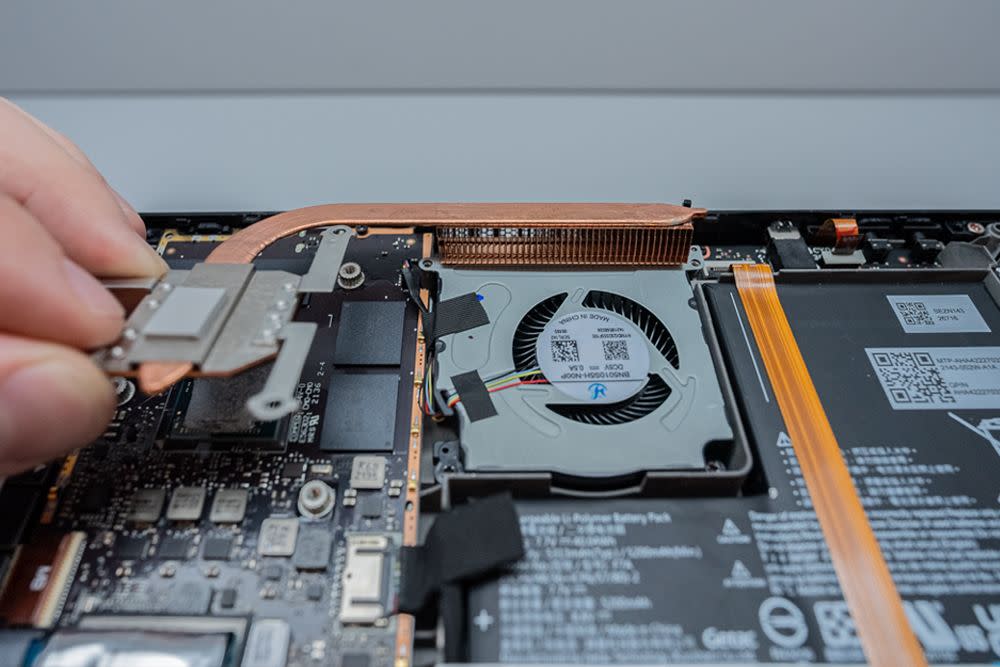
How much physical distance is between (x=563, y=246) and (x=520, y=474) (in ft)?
4.29

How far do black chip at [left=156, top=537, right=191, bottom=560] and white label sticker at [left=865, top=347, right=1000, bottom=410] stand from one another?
3.12 m

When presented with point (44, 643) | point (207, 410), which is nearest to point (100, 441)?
point (207, 410)

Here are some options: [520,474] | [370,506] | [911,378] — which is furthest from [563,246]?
[911,378]

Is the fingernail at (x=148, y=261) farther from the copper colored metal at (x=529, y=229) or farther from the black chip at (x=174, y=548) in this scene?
the black chip at (x=174, y=548)

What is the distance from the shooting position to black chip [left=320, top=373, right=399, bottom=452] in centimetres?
306

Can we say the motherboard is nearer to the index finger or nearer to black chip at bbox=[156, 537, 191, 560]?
black chip at bbox=[156, 537, 191, 560]

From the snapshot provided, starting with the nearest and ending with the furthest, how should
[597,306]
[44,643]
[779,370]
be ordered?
[44,643], [779,370], [597,306]

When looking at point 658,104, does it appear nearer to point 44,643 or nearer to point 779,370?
point 779,370

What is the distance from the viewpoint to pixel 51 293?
2.43 meters

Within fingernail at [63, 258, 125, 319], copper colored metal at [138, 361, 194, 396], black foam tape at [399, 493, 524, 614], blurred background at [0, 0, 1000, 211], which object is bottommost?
black foam tape at [399, 493, 524, 614]

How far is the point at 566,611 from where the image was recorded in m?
2.57

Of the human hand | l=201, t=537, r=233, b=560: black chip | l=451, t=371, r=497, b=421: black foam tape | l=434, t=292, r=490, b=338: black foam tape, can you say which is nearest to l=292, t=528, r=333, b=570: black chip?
l=201, t=537, r=233, b=560: black chip

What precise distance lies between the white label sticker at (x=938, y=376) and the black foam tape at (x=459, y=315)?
188cm

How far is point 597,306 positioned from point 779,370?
0.91 metres
